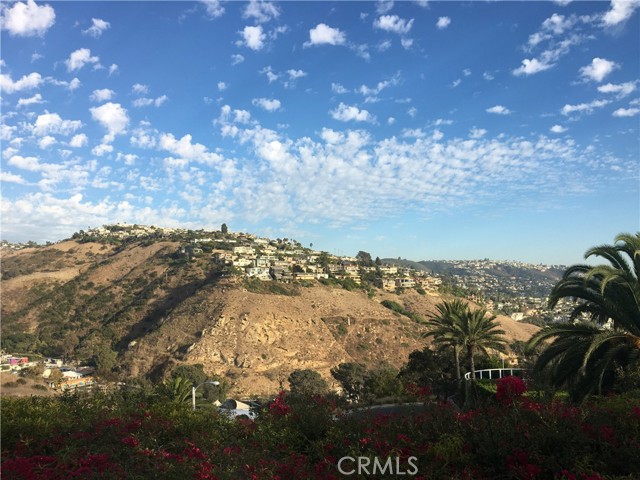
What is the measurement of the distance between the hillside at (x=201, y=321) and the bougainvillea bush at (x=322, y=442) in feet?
176

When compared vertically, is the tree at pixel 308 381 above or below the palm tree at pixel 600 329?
below

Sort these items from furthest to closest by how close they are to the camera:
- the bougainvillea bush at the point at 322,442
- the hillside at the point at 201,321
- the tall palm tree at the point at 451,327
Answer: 1. the hillside at the point at 201,321
2. the tall palm tree at the point at 451,327
3. the bougainvillea bush at the point at 322,442

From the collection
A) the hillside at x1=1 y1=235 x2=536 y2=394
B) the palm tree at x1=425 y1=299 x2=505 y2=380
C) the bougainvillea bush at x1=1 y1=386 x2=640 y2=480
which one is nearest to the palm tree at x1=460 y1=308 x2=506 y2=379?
the palm tree at x1=425 y1=299 x2=505 y2=380

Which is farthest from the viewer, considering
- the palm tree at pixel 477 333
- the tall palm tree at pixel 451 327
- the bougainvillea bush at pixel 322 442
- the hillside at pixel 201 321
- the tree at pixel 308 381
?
the hillside at pixel 201 321

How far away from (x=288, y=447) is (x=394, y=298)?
98.1 metres

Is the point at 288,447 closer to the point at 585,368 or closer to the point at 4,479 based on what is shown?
the point at 4,479

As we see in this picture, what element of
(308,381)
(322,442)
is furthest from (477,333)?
(308,381)

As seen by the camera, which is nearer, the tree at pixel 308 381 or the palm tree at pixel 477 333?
the palm tree at pixel 477 333

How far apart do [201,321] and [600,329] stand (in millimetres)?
68748

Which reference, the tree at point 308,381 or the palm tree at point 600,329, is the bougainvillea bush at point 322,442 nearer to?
the palm tree at point 600,329

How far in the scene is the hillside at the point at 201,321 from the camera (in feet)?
221

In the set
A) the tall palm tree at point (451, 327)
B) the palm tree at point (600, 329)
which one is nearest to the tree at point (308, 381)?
the tall palm tree at point (451, 327)

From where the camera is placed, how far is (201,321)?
242ft

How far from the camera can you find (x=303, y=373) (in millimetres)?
56062
